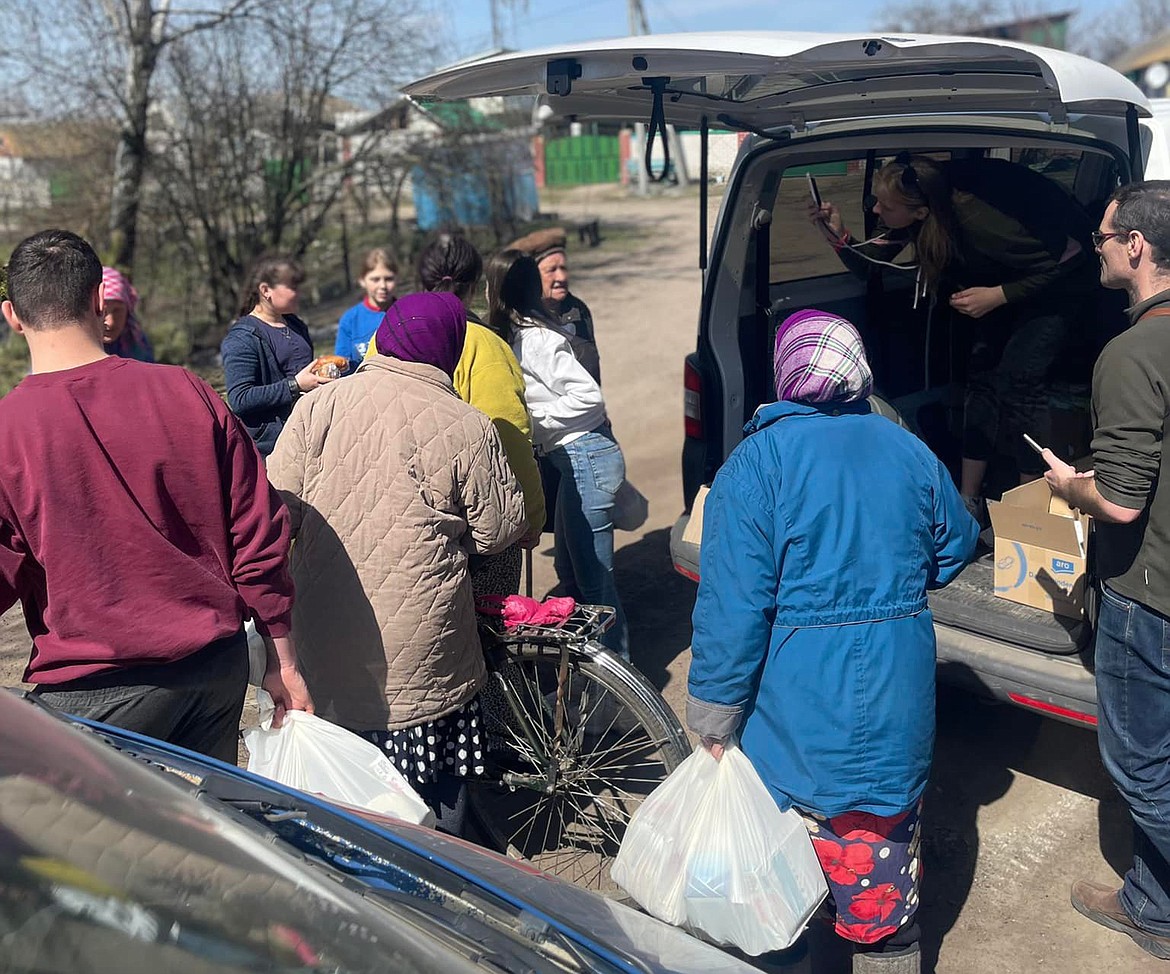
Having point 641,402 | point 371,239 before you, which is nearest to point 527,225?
point 371,239

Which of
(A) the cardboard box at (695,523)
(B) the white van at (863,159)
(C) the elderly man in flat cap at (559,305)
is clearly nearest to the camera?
(B) the white van at (863,159)

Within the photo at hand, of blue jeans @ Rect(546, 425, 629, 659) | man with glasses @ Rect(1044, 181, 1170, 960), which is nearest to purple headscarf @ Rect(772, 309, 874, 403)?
man with glasses @ Rect(1044, 181, 1170, 960)

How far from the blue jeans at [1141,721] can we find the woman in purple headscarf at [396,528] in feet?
5.11

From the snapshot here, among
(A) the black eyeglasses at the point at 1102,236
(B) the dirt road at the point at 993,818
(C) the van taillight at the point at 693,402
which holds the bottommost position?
(B) the dirt road at the point at 993,818

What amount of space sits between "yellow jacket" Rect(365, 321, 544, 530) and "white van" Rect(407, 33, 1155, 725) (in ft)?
2.42

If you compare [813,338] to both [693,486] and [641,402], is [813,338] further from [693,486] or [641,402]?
[641,402]

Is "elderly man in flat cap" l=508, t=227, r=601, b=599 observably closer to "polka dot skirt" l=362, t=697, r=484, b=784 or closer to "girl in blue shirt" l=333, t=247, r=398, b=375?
"girl in blue shirt" l=333, t=247, r=398, b=375

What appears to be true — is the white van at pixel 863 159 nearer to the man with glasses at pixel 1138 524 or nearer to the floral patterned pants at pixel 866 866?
the man with glasses at pixel 1138 524

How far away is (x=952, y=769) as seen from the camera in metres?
3.87

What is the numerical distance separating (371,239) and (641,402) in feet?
30.5

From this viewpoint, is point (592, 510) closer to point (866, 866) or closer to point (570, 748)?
point (570, 748)

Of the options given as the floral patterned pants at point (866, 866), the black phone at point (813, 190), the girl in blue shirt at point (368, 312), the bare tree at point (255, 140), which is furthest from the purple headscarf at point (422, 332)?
the bare tree at point (255, 140)

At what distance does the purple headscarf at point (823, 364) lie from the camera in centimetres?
240

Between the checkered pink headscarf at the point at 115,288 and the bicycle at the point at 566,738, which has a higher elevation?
the checkered pink headscarf at the point at 115,288
